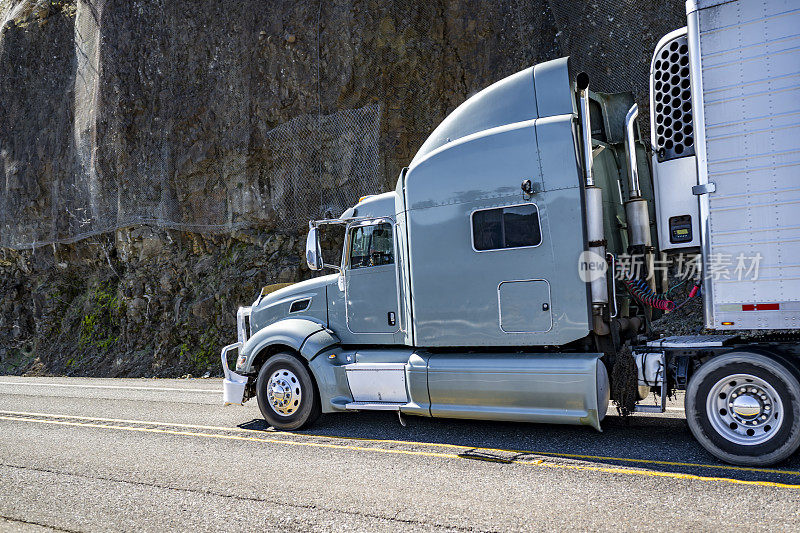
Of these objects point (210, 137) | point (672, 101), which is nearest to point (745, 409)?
point (672, 101)

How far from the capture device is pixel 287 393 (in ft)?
27.7

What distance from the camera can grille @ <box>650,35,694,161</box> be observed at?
6414mm

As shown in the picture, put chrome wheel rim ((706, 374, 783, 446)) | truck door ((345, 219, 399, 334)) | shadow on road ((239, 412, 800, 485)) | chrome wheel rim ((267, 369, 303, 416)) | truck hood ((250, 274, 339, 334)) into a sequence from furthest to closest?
truck hood ((250, 274, 339, 334)) → chrome wheel rim ((267, 369, 303, 416)) → truck door ((345, 219, 399, 334)) → shadow on road ((239, 412, 800, 485)) → chrome wheel rim ((706, 374, 783, 446))

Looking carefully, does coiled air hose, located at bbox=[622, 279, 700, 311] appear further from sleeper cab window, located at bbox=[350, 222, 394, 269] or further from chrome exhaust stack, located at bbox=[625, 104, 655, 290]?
sleeper cab window, located at bbox=[350, 222, 394, 269]

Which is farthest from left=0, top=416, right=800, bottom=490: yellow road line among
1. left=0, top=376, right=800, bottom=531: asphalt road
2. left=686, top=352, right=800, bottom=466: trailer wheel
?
left=686, top=352, right=800, bottom=466: trailer wheel

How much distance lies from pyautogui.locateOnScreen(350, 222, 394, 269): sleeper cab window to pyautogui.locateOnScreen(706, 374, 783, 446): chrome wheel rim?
4.05 m

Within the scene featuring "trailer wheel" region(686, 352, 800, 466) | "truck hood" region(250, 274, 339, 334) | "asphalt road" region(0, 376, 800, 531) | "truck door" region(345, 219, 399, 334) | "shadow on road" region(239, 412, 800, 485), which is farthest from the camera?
"truck hood" region(250, 274, 339, 334)

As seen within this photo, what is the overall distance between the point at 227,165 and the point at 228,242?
2459 mm

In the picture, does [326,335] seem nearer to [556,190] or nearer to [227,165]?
[556,190]

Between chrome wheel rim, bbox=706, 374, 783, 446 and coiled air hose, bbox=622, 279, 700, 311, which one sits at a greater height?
coiled air hose, bbox=622, 279, 700, 311

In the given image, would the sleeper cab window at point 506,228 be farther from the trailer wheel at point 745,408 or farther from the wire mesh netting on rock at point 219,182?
the wire mesh netting on rock at point 219,182

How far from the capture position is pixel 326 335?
859 cm

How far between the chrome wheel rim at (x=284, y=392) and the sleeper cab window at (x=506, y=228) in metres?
2.98

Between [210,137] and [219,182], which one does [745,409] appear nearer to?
[219,182]
